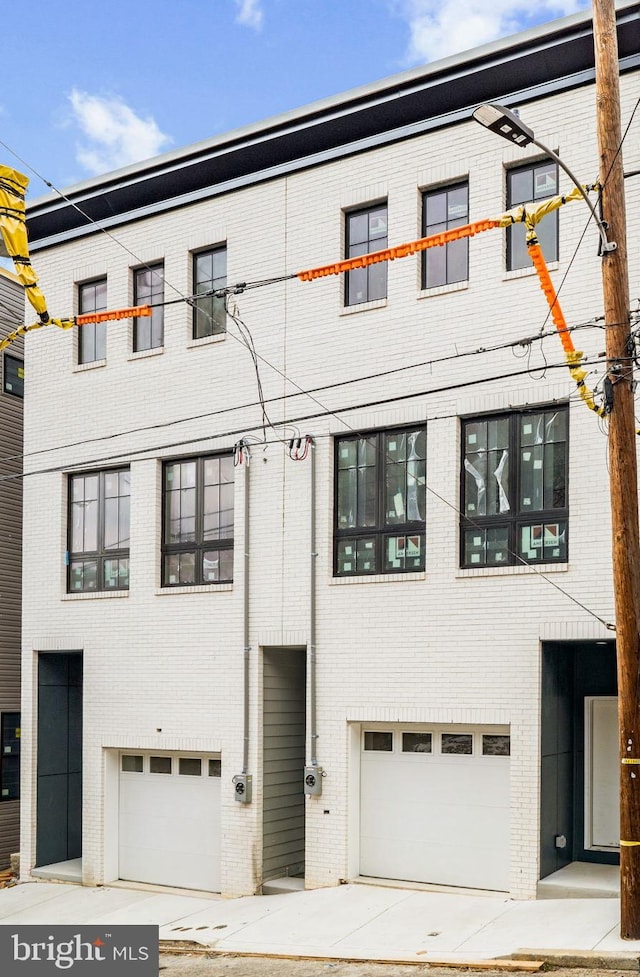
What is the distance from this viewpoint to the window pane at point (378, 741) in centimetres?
1633

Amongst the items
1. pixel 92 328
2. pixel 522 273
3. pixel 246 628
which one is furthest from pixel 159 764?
pixel 522 273

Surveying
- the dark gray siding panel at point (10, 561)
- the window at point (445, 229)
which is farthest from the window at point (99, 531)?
the window at point (445, 229)

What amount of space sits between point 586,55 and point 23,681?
13.2 meters

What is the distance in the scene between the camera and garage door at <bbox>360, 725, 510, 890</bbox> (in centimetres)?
1525

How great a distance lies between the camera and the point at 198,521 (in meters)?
18.5

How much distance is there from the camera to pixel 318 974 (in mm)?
12570

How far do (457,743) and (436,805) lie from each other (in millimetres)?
874

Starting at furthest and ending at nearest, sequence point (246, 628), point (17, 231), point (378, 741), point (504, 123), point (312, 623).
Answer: point (246, 628), point (312, 623), point (378, 741), point (17, 231), point (504, 123)

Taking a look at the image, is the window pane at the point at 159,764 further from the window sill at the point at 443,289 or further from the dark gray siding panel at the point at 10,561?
the window sill at the point at 443,289

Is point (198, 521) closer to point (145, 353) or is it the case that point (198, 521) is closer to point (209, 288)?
point (145, 353)

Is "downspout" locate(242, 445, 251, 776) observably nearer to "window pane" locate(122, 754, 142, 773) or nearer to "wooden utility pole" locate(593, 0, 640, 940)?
"window pane" locate(122, 754, 142, 773)

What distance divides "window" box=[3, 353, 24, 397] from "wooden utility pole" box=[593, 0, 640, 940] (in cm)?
1365

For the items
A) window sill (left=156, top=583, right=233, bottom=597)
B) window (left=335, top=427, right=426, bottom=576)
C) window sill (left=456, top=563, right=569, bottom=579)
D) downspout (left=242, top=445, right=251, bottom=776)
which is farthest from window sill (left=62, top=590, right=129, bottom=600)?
window sill (left=456, top=563, right=569, bottom=579)

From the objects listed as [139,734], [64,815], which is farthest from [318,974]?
[64,815]
